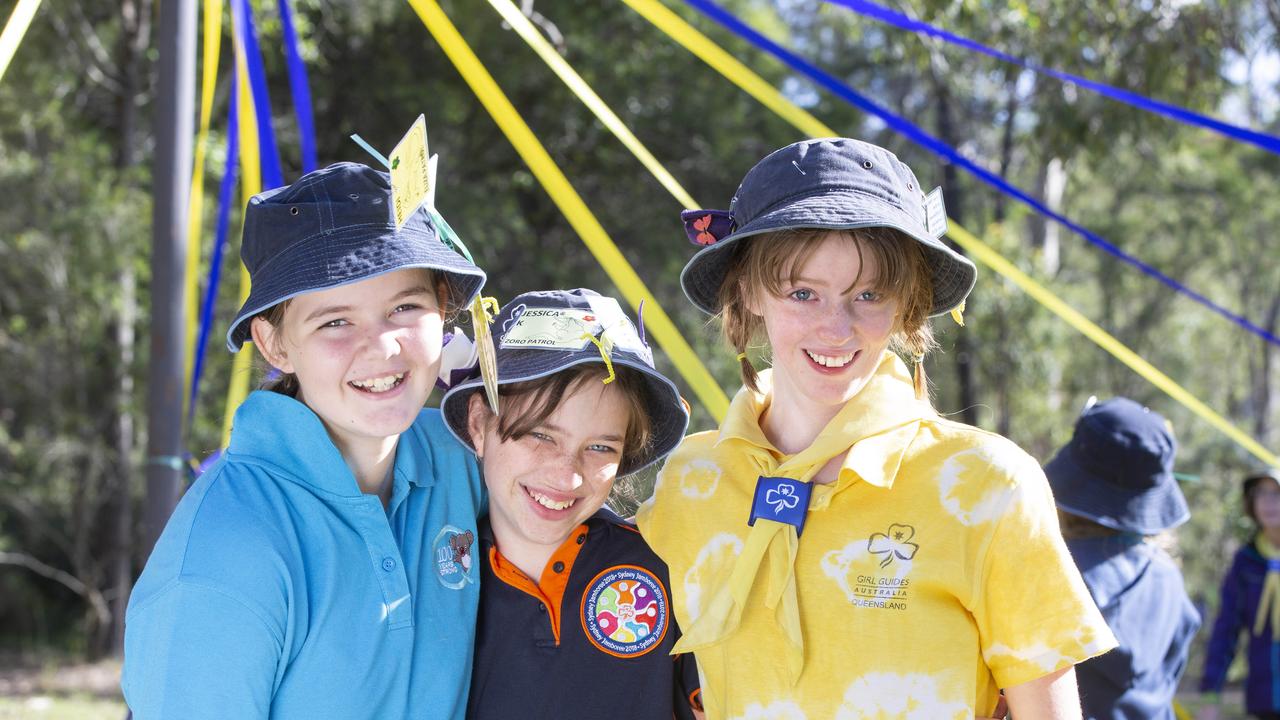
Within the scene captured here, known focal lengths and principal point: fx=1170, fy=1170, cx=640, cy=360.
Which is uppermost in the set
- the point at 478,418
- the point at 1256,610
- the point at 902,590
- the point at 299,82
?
the point at 299,82

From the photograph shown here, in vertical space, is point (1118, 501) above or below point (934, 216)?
below

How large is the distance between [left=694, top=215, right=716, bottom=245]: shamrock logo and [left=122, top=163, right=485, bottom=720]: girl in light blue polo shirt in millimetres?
401

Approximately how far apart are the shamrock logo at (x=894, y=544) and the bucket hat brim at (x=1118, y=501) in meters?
1.32


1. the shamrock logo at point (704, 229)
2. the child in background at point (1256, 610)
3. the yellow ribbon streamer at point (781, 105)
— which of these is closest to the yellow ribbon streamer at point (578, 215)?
the yellow ribbon streamer at point (781, 105)

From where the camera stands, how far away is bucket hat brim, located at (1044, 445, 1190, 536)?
9.48 ft

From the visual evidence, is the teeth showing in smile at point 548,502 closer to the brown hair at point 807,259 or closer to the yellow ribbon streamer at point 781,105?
the brown hair at point 807,259

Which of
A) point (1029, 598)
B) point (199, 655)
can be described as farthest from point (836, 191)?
point (199, 655)

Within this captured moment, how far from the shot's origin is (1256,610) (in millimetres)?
5156

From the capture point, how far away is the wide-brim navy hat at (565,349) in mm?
2033

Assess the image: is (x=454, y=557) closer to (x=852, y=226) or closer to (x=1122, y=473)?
(x=852, y=226)

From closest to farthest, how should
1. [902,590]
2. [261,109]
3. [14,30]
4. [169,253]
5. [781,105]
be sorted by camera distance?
[902,590] < [14,30] < [781,105] < [261,109] < [169,253]

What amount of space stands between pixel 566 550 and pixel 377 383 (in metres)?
0.46

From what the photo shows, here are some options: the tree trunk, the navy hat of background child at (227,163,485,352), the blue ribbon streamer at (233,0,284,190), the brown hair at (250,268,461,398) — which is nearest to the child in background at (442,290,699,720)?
the brown hair at (250,268,461,398)

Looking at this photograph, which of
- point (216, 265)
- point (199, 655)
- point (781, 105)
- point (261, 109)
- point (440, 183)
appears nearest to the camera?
point (199, 655)
